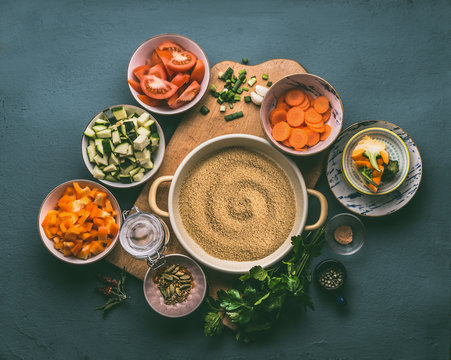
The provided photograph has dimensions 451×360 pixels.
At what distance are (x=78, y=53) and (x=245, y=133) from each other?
152cm

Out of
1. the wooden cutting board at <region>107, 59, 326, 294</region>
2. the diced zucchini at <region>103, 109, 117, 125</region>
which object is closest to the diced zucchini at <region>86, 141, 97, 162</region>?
the diced zucchini at <region>103, 109, 117, 125</region>

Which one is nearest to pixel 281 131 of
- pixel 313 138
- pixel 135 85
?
pixel 313 138

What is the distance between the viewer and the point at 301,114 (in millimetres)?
2635

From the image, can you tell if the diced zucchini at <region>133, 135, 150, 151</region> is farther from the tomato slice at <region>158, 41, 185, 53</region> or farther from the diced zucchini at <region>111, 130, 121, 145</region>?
the tomato slice at <region>158, 41, 185, 53</region>

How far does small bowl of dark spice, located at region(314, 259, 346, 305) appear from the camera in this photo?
267 centimetres

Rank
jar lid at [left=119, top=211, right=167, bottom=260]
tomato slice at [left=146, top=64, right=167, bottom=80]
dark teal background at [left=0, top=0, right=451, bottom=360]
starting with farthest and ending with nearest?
dark teal background at [left=0, top=0, right=451, bottom=360]
tomato slice at [left=146, top=64, right=167, bottom=80]
jar lid at [left=119, top=211, right=167, bottom=260]

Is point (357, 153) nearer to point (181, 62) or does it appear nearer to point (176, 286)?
point (181, 62)

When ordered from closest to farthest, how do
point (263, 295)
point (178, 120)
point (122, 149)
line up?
1. point (263, 295)
2. point (122, 149)
3. point (178, 120)

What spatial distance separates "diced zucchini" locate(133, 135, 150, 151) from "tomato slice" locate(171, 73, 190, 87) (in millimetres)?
466

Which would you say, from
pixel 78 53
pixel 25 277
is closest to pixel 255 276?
pixel 25 277

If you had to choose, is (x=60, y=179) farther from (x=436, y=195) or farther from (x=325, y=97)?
(x=436, y=195)

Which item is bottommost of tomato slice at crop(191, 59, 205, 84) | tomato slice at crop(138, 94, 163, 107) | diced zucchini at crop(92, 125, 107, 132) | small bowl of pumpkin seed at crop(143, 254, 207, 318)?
small bowl of pumpkin seed at crop(143, 254, 207, 318)

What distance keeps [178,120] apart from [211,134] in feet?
1.01

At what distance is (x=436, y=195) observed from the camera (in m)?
2.80
